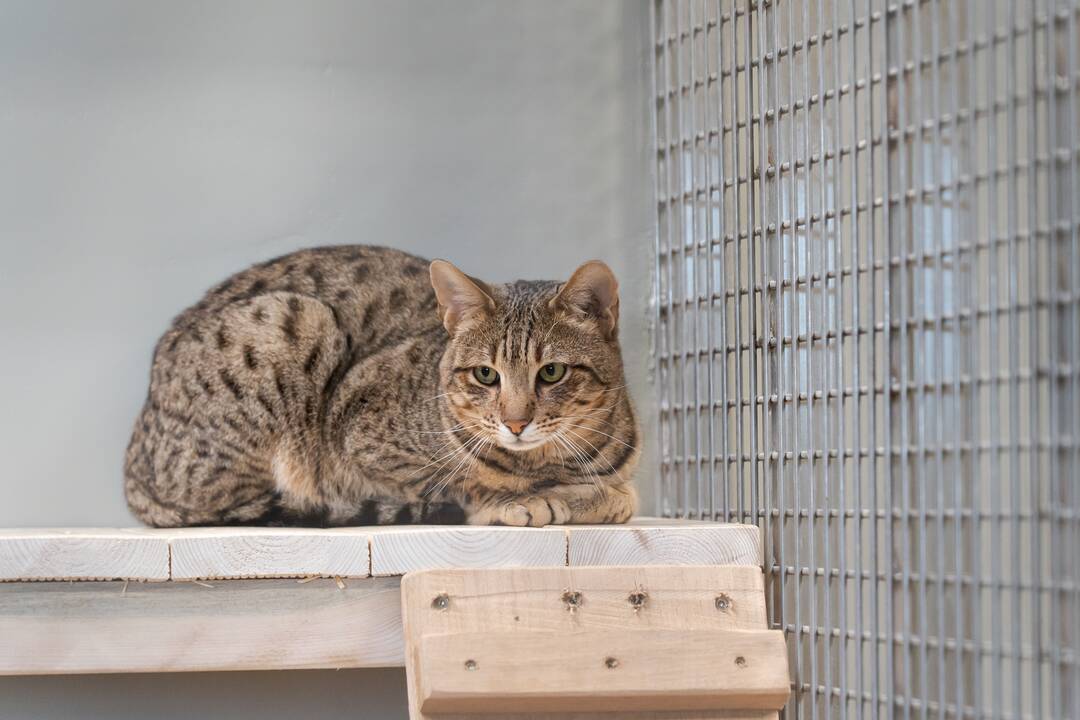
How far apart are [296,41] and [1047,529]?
2.06 m

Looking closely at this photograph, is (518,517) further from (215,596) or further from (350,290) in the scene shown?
(350,290)

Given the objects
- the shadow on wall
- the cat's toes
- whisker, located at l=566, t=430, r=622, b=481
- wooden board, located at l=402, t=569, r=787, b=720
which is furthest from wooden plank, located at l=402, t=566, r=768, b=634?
the shadow on wall

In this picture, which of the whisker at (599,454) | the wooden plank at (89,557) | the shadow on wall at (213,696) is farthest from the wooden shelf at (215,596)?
the shadow on wall at (213,696)

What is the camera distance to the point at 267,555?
1881mm

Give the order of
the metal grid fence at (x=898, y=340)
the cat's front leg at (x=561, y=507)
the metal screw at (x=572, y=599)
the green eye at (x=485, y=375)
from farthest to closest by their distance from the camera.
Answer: the green eye at (x=485, y=375) < the cat's front leg at (x=561, y=507) < the metal screw at (x=572, y=599) < the metal grid fence at (x=898, y=340)

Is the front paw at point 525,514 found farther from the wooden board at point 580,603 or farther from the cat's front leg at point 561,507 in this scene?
the wooden board at point 580,603

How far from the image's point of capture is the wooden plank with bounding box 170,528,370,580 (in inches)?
73.6

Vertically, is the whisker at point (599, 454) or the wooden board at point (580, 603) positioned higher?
the whisker at point (599, 454)

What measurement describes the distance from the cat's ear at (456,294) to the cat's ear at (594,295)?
15cm

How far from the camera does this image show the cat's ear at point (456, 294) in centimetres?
217

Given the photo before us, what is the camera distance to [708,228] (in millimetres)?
2348

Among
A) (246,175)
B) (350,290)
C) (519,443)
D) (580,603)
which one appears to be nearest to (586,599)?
(580,603)

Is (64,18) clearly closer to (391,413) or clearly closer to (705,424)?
(391,413)

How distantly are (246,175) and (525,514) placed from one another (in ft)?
3.92
